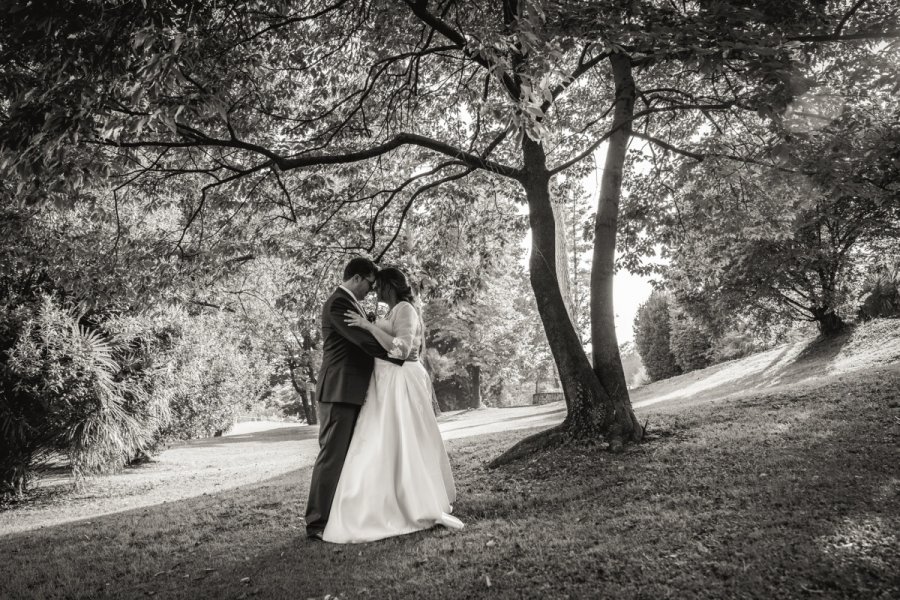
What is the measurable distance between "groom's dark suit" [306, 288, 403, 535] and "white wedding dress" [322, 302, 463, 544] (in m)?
0.11

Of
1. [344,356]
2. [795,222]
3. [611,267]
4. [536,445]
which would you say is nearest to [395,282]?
[344,356]

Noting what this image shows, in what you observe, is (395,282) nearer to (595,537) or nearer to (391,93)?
(595,537)

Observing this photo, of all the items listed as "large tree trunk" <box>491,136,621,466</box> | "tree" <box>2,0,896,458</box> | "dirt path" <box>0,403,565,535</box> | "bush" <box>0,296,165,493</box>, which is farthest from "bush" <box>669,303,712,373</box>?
"bush" <box>0,296,165,493</box>

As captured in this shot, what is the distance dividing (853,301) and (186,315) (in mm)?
22228

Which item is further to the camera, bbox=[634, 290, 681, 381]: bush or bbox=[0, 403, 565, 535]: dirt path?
bbox=[634, 290, 681, 381]: bush

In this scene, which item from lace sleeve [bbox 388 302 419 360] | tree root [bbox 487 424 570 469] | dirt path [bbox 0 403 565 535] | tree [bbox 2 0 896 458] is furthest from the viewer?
dirt path [bbox 0 403 565 535]

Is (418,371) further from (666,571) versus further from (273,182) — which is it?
(273,182)

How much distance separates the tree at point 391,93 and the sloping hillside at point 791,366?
809cm

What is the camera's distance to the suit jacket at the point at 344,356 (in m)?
5.16

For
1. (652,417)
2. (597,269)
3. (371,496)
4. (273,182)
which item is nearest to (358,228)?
(273,182)

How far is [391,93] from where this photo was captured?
9.12 metres

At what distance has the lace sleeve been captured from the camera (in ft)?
17.3

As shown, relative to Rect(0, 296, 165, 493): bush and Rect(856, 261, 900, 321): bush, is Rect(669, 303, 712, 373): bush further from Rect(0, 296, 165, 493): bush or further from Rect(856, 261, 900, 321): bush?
Rect(0, 296, 165, 493): bush

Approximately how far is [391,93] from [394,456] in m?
6.58
